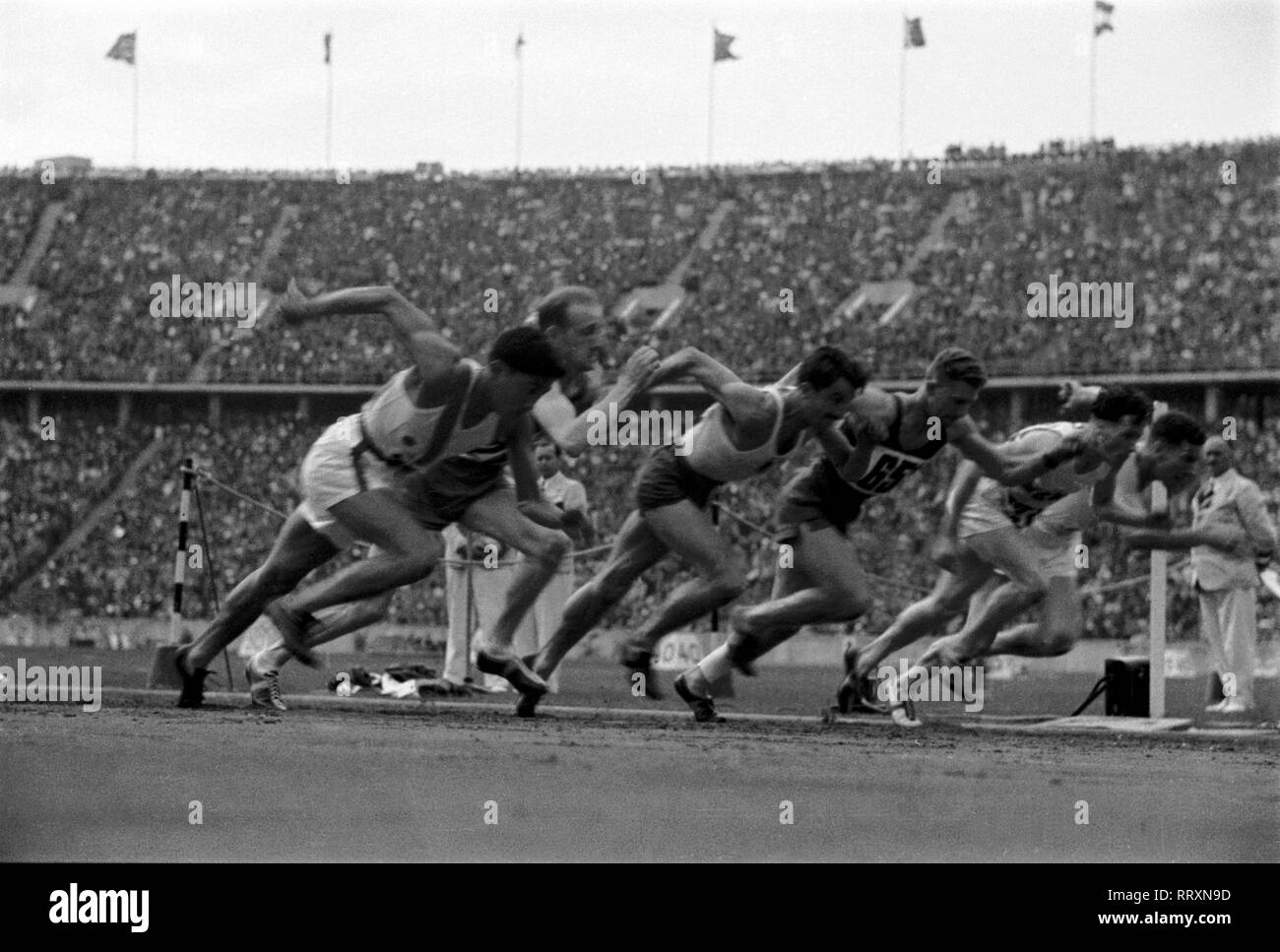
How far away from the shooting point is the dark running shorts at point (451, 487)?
9.91 metres

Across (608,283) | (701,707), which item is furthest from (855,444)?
(608,283)

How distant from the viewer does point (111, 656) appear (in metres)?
21.0

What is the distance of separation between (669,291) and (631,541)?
19.5 m

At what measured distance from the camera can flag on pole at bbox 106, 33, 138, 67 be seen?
7.26 metres

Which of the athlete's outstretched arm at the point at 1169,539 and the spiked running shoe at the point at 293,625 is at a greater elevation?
the athlete's outstretched arm at the point at 1169,539

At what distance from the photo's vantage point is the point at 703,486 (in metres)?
10.5
